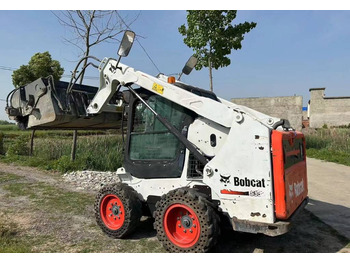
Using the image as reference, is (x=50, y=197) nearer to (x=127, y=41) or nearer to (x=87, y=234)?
(x=87, y=234)

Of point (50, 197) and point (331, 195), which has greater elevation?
point (50, 197)

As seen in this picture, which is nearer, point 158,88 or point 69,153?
point 158,88

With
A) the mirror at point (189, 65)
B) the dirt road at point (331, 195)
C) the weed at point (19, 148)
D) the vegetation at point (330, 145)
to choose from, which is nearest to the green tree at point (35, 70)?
the weed at point (19, 148)

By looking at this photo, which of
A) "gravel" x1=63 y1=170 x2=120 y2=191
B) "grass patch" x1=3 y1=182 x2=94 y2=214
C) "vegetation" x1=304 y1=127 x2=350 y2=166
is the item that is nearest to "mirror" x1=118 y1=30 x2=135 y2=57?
"grass patch" x1=3 y1=182 x2=94 y2=214

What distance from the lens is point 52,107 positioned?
16.8 feet

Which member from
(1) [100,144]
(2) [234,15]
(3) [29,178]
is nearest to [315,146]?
(2) [234,15]

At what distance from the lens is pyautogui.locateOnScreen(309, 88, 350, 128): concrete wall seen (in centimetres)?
2406

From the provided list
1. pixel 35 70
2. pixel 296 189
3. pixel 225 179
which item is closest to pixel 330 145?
pixel 296 189

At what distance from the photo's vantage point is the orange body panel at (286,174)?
10.5 ft

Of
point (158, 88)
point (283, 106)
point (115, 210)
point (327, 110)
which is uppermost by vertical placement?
point (283, 106)

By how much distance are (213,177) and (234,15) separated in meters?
10.0

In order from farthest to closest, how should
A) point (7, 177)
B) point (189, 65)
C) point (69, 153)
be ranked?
1. point (69, 153)
2. point (7, 177)
3. point (189, 65)

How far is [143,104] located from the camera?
4348 mm

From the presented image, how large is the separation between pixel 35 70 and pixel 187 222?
24.1m
